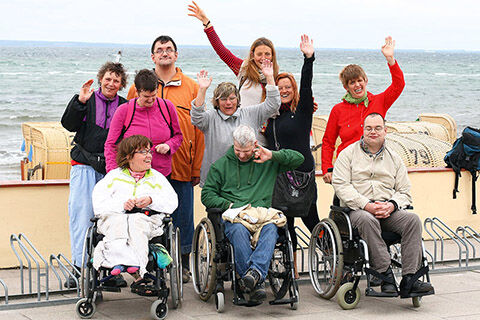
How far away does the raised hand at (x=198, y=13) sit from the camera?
6727mm

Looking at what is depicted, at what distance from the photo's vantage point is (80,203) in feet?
19.8

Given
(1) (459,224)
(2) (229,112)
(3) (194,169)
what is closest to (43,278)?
(3) (194,169)

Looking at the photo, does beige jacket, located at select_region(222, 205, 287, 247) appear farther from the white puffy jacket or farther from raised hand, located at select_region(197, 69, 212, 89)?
raised hand, located at select_region(197, 69, 212, 89)

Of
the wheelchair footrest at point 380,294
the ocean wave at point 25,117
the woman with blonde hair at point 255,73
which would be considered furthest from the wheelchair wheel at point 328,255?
the ocean wave at point 25,117

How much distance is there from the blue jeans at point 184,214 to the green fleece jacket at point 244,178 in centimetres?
59

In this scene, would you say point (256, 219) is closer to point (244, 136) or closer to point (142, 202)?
point (244, 136)

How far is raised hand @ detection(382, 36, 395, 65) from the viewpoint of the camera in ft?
20.4

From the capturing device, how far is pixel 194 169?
6.40 meters

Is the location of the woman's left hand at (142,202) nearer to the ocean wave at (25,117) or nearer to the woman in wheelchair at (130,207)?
the woman in wheelchair at (130,207)

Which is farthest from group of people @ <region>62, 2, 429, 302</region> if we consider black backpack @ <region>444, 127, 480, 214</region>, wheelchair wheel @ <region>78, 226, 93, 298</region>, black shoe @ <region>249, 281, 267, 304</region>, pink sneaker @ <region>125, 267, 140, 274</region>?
black backpack @ <region>444, 127, 480, 214</region>

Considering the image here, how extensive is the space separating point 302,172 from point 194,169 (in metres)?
0.90

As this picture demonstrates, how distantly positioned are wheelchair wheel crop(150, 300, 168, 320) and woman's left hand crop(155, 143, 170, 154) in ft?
3.79

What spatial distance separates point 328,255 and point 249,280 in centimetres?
96

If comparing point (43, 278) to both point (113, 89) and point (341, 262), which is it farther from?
point (341, 262)
